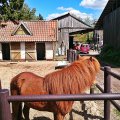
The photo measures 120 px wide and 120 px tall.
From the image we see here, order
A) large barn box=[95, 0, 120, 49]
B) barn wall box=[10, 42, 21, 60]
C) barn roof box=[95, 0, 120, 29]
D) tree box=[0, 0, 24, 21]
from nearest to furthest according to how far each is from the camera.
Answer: large barn box=[95, 0, 120, 49], barn roof box=[95, 0, 120, 29], barn wall box=[10, 42, 21, 60], tree box=[0, 0, 24, 21]

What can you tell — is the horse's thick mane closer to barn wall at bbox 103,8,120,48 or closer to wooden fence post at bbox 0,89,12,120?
wooden fence post at bbox 0,89,12,120

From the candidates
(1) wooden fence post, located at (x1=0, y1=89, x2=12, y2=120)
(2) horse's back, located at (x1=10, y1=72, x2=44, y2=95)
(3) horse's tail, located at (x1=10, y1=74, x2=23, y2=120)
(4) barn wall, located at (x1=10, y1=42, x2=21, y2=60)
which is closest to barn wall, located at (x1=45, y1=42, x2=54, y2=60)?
(4) barn wall, located at (x1=10, y1=42, x2=21, y2=60)

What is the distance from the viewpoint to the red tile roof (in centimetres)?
3100

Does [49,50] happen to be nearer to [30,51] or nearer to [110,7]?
[30,51]

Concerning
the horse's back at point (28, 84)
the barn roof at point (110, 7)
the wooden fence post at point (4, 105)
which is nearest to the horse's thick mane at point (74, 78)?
the horse's back at point (28, 84)

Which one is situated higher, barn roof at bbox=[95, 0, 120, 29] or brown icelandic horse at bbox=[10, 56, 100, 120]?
barn roof at bbox=[95, 0, 120, 29]

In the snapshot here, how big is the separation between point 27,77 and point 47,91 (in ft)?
2.21

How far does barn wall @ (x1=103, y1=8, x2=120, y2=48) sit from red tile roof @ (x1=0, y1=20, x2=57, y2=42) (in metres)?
5.83

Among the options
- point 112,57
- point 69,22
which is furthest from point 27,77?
point 69,22

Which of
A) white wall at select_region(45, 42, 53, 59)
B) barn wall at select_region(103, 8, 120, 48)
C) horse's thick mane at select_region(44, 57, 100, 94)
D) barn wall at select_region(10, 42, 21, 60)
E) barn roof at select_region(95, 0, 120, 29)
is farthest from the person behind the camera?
barn wall at select_region(10, 42, 21, 60)

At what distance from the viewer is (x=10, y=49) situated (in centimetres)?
3139

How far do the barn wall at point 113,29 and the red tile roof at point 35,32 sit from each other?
5.83 metres

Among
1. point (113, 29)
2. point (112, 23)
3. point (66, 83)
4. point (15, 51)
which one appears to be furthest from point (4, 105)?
point (15, 51)

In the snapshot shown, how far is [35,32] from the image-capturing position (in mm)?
32094
